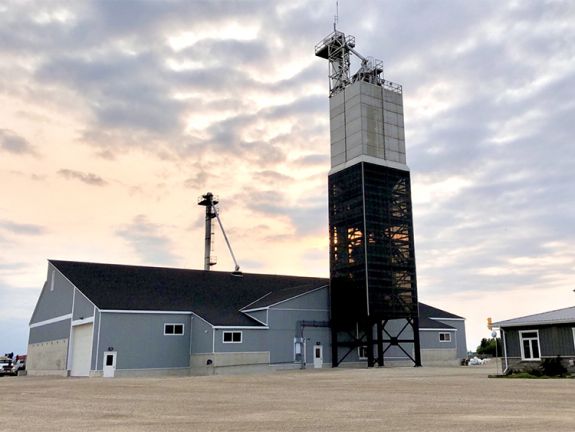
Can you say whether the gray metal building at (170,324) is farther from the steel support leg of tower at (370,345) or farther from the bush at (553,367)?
the bush at (553,367)

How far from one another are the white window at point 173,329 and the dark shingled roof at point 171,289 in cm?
137

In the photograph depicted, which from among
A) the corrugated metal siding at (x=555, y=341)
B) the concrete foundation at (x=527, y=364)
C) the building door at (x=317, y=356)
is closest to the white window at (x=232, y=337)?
the building door at (x=317, y=356)

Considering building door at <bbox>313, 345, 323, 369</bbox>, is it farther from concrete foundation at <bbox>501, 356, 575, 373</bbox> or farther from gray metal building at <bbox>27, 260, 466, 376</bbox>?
concrete foundation at <bbox>501, 356, 575, 373</bbox>

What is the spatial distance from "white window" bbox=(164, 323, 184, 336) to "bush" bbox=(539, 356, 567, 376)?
91.8 ft

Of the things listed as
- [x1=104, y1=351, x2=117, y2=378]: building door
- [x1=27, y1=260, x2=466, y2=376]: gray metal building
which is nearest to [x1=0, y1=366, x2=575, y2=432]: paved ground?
[x1=104, y1=351, x2=117, y2=378]: building door

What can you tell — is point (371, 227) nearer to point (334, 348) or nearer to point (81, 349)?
point (334, 348)

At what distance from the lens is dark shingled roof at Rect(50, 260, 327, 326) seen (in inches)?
1876

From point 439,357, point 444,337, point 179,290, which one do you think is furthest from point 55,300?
point 444,337

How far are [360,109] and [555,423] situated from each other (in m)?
44.2

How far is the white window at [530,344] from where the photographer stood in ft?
107

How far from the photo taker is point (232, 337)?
47.7m

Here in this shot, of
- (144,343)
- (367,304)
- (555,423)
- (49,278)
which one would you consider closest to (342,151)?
(367,304)

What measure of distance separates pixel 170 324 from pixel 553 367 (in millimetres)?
28956

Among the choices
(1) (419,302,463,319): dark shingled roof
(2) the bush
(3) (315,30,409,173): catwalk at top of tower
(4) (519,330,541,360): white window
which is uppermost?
(3) (315,30,409,173): catwalk at top of tower
